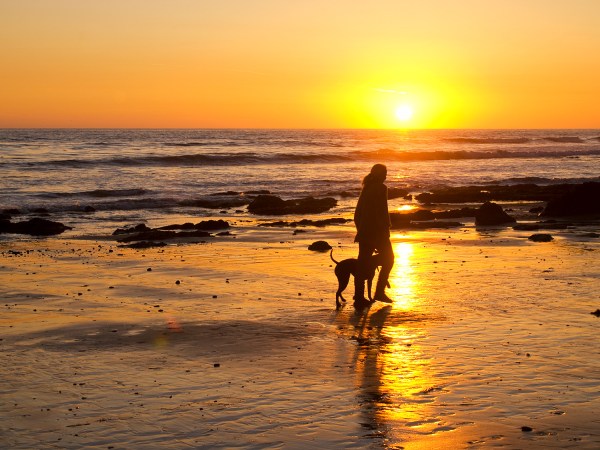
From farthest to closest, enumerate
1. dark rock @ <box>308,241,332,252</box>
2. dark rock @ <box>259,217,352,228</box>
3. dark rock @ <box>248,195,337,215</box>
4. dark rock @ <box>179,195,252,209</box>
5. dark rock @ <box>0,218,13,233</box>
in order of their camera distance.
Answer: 1. dark rock @ <box>179,195,252,209</box>
2. dark rock @ <box>248,195,337,215</box>
3. dark rock @ <box>259,217,352,228</box>
4. dark rock @ <box>0,218,13,233</box>
5. dark rock @ <box>308,241,332,252</box>

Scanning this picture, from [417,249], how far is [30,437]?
1201cm

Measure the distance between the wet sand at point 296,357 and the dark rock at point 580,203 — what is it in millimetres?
9265

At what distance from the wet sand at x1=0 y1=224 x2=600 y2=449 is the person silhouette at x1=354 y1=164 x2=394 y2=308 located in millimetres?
462

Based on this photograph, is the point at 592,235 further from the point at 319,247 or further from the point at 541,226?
the point at 319,247

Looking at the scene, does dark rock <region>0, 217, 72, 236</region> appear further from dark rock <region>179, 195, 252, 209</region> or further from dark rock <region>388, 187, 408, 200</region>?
dark rock <region>388, 187, 408, 200</region>

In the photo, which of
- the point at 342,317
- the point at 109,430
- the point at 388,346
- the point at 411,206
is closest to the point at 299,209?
the point at 411,206

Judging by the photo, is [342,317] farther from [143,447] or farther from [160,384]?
[143,447]

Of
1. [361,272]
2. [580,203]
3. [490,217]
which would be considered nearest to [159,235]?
[490,217]

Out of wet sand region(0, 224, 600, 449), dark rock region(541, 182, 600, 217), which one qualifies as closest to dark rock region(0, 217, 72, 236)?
wet sand region(0, 224, 600, 449)

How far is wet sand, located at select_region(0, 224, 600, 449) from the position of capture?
20.7 ft

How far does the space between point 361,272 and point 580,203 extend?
1465 cm

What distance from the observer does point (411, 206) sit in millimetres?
30469

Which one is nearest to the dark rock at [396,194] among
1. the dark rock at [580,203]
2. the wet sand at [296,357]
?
the dark rock at [580,203]

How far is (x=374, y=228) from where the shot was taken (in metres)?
11.5
